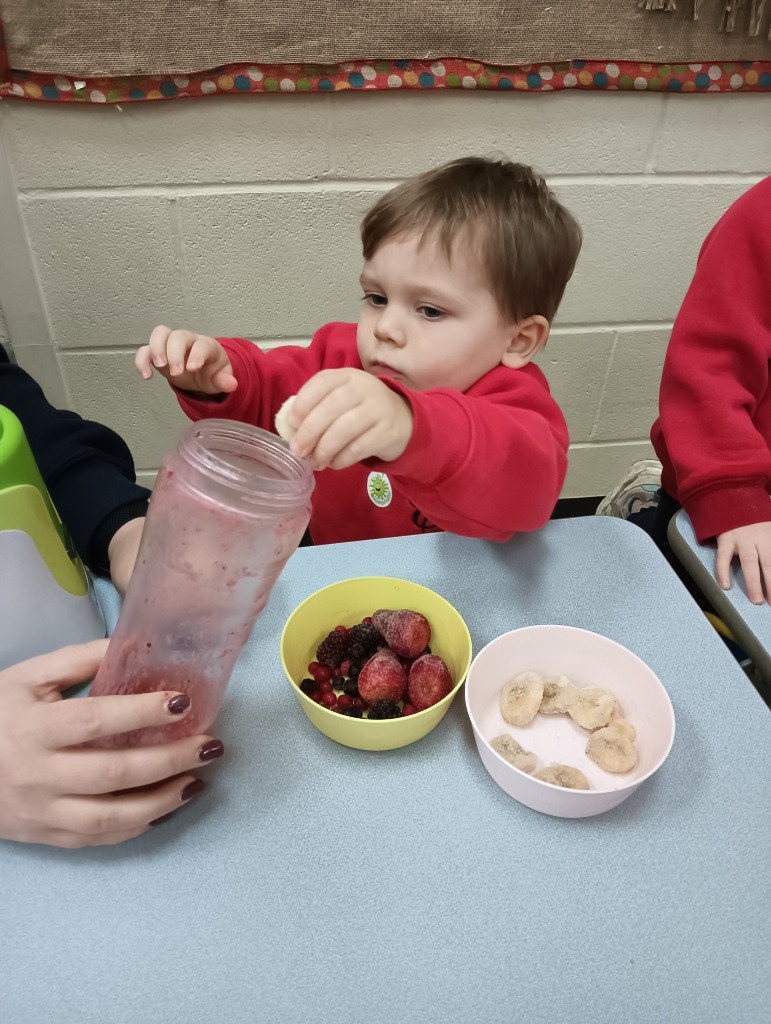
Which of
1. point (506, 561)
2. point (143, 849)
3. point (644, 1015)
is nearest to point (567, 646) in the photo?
point (506, 561)

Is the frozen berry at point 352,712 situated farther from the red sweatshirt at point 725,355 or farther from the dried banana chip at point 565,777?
the red sweatshirt at point 725,355

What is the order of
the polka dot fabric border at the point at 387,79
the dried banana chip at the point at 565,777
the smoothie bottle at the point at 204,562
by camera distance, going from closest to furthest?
the smoothie bottle at the point at 204,562
the dried banana chip at the point at 565,777
the polka dot fabric border at the point at 387,79

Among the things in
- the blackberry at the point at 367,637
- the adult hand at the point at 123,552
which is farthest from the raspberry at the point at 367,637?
the adult hand at the point at 123,552

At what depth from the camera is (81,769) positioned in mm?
450

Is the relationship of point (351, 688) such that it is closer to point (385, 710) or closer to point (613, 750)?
point (385, 710)

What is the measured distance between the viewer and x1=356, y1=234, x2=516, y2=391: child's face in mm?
782

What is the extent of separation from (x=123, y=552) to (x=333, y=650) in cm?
A: 23

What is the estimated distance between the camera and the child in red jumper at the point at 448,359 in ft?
2.00

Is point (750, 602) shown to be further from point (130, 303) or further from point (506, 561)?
point (130, 303)

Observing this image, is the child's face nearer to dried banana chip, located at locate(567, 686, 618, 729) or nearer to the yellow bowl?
the yellow bowl

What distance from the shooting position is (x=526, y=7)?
113cm

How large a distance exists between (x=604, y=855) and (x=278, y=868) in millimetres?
224

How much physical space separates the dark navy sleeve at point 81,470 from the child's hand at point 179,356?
128 mm

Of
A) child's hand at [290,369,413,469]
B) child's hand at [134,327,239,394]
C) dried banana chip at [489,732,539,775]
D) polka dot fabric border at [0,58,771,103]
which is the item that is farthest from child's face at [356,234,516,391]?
polka dot fabric border at [0,58,771,103]
